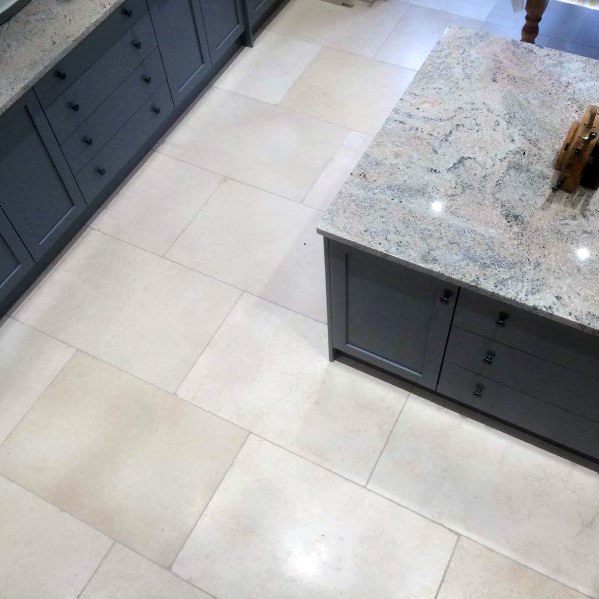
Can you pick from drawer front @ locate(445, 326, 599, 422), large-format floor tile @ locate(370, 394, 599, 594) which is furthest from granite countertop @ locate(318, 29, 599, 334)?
large-format floor tile @ locate(370, 394, 599, 594)

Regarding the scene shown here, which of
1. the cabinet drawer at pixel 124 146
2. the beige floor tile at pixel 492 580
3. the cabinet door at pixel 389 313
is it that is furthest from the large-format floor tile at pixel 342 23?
the beige floor tile at pixel 492 580

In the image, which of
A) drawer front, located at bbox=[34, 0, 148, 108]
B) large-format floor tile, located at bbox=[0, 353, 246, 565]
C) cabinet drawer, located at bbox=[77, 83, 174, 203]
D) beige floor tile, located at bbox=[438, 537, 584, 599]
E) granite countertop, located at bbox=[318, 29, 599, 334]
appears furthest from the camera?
cabinet drawer, located at bbox=[77, 83, 174, 203]

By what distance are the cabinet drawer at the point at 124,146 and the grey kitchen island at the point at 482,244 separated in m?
1.27

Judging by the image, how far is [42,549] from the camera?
1949mm

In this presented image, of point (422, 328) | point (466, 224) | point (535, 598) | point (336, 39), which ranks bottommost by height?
point (535, 598)

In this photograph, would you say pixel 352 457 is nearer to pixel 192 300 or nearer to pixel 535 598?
pixel 535 598

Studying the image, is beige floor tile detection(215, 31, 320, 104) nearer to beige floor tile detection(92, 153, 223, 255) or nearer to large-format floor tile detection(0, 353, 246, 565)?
beige floor tile detection(92, 153, 223, 255)

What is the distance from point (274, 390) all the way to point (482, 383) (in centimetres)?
73

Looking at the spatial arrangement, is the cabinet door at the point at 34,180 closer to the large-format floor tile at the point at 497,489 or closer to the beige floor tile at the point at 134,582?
the beige floor tile at the point at 134,582

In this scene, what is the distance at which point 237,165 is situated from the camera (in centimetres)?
290

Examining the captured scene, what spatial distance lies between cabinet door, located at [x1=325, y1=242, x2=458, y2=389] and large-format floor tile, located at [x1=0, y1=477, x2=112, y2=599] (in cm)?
102

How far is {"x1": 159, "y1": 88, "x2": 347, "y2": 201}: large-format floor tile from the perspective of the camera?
285cm

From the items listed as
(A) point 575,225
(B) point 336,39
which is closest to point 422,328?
(A) point 575,225

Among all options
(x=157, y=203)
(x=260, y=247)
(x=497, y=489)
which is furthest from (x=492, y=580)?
(x=157, y=203)
